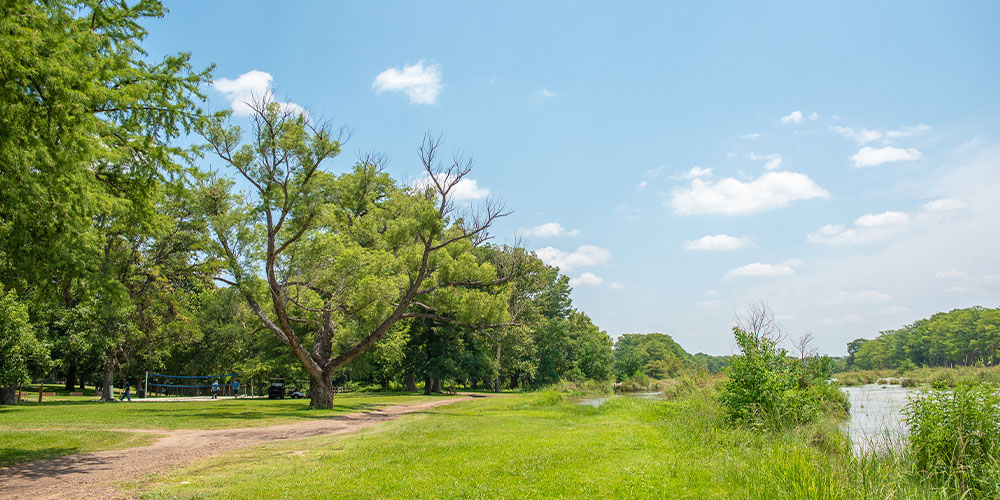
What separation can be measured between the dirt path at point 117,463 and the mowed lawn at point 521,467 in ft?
2.09

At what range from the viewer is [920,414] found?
805 cm

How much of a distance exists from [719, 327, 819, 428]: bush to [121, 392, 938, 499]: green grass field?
1.90 feet

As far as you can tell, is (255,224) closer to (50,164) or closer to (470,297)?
(470,297)

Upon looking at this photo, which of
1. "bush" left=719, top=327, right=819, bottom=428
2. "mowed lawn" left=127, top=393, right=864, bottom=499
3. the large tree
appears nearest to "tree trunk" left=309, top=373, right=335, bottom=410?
"mowed lawn" left=127, top=393, right=864, bottom=499

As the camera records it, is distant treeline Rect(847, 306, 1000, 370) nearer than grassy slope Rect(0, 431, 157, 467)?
No

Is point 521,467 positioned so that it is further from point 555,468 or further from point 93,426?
point 93,426

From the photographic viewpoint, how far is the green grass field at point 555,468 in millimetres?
6973

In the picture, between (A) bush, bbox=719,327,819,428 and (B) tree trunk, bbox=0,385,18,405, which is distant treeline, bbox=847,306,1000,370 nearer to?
(A) bush, bbox=719,327,819,428

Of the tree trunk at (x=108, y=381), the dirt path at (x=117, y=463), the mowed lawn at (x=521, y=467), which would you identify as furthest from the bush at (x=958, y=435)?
the tree trunk at (x=108, y=381)

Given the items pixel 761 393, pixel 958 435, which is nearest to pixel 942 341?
pixel 761 393

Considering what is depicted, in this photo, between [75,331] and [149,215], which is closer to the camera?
[149,215]

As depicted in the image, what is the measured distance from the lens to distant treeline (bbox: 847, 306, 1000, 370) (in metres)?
91.3

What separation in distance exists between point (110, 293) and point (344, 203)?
52.6ft

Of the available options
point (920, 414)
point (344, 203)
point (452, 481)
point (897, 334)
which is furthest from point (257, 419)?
point (897, 334)
